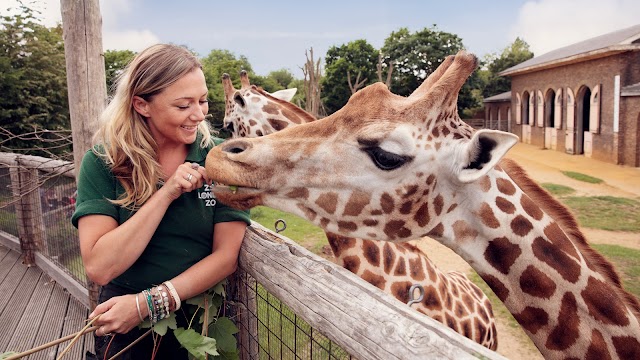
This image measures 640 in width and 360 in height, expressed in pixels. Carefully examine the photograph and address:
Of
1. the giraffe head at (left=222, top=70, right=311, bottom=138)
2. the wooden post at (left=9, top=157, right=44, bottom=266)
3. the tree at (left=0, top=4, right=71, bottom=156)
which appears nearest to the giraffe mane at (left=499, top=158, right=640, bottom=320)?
the giraffe head at (left=222, top=70, right=311, bottom=138)

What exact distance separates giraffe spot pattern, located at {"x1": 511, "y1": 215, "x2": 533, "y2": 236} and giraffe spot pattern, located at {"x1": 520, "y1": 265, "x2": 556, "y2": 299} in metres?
0.14

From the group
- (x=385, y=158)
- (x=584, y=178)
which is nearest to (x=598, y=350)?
(x=385, y=158)

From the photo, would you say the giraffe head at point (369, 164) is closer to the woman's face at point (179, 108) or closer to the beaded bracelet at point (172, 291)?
the woman's face at point (179, 108)

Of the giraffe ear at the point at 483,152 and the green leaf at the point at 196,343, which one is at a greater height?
the giraffe ear at the point at 483,152

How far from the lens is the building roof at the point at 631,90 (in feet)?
50.1

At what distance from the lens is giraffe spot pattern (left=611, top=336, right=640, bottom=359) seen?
1.72m

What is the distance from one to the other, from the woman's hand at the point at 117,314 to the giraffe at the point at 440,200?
0.48 meters

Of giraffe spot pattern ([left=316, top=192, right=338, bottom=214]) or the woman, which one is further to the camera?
giraffe spot pattern ([left=316, top=192, right=338, bottom=214])

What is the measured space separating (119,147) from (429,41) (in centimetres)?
3312

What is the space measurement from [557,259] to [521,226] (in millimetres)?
179

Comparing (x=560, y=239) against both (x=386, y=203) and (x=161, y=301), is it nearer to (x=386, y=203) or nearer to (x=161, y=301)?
(x=386, y=203)

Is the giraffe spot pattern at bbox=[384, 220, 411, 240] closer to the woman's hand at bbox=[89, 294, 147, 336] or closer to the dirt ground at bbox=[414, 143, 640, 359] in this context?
the dirt ground at bbox=[414, 143, 640, 359]

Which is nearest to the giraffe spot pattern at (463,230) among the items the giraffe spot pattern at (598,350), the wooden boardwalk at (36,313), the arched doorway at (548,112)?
the giraffe spot pattern at (598,350)

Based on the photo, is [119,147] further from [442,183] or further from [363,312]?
[442,183]
